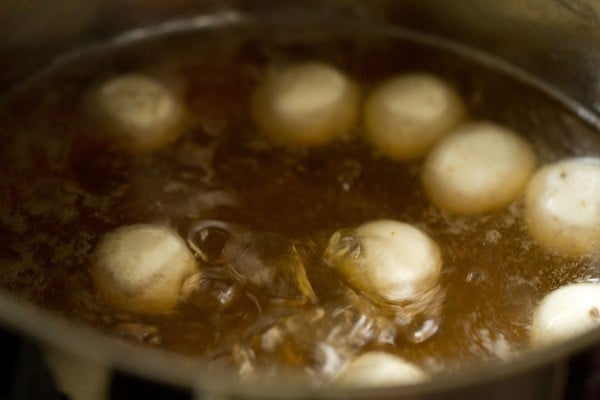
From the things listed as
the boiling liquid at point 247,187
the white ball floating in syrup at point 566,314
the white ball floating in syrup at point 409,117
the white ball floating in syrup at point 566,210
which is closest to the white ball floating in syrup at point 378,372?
the boiling liquid at point 247,187

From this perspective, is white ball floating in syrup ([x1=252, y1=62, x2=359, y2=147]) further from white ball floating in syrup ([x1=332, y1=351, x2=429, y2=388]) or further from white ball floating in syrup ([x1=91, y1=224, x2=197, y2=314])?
white ball floating in syrup ([x1=332, y1=351, x2=429, y2=388])

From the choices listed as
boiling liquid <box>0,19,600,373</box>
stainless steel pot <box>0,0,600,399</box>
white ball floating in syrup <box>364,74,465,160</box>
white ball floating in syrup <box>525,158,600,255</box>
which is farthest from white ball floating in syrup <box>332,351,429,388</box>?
stainless steel pot <box>0,0,600,399</box>

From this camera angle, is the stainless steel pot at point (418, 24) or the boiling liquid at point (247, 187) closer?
the boiling liquid at point (247, 187)

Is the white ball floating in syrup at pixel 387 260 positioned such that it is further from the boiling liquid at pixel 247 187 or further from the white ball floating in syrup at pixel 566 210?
the white ball floating in syrup at pixel 566 210

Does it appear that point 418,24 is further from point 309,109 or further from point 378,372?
point 378,372

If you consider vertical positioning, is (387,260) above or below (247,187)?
below

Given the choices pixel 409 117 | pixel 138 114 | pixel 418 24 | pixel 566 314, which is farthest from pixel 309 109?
pixel 566 314
